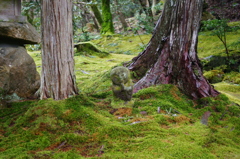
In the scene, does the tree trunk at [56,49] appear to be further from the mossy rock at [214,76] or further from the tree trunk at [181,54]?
the mossy rock at [214,76]

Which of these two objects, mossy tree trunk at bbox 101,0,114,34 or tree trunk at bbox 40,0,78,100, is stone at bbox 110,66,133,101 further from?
mossy tree trunk at bbox 101,0,114,34

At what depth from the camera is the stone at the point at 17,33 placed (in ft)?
13.0

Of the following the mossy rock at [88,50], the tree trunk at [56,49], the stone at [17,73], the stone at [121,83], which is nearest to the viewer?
the tree trunk at [56,49]

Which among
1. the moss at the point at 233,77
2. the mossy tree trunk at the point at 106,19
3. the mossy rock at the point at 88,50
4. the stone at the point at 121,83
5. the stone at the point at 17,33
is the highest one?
the mossy tree trunk at the point at 106,19

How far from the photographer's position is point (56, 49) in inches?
124

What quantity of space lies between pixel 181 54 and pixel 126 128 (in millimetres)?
2115

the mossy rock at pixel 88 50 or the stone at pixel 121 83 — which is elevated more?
the mossy rock at pixel 88 50

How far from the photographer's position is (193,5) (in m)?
4.07

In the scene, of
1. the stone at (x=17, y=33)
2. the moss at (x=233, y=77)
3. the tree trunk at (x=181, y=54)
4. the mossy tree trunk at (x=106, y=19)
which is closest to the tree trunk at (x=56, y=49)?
the stone at (x=17, y=33)

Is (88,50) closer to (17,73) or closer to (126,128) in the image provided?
(17,73)

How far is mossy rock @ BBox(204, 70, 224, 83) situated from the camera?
680 centimetres

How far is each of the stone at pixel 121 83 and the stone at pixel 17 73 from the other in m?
2.15

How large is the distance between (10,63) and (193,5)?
3.85 metres

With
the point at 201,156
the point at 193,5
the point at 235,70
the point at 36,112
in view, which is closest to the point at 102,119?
the point at 36,112
